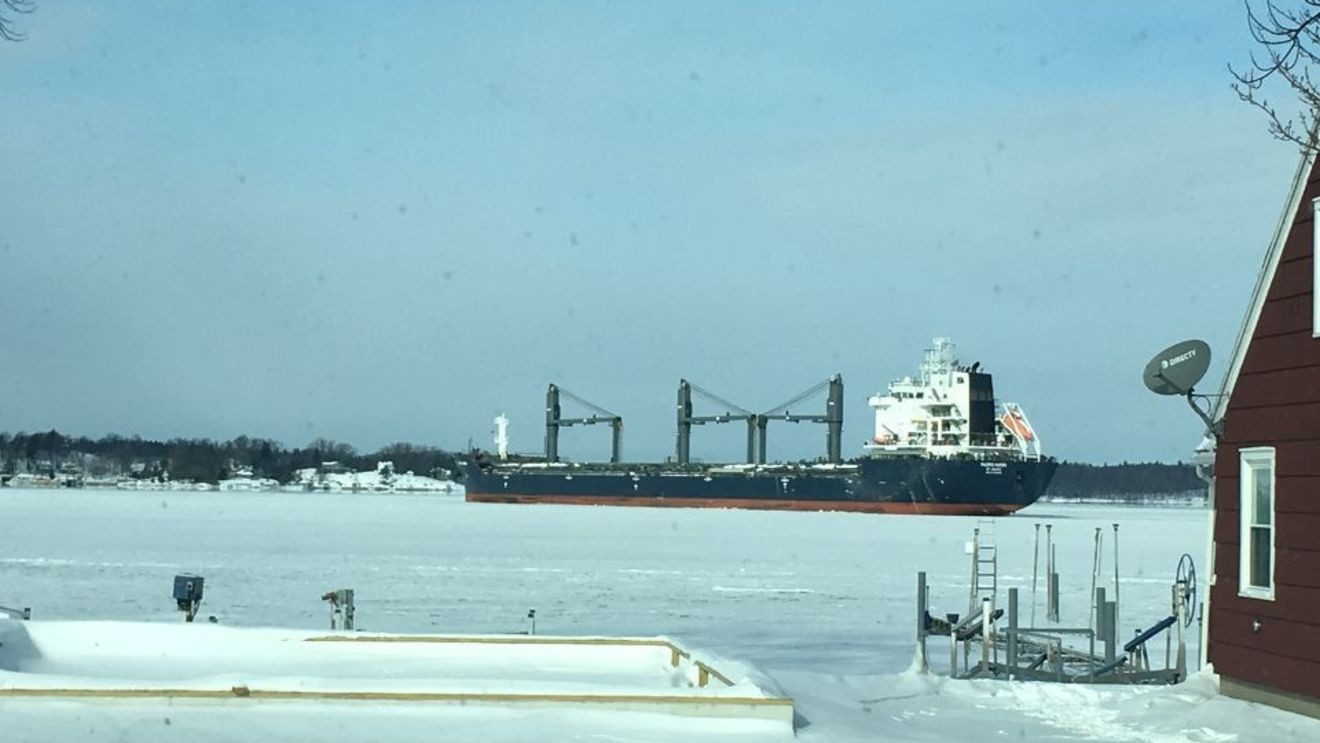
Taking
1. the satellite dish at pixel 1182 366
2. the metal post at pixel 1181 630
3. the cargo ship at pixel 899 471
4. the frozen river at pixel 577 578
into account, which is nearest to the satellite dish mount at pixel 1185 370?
the satellite dish at pixel 1182 366

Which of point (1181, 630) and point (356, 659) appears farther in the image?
point (1181, 630)

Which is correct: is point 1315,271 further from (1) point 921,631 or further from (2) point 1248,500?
(1) point 921,631

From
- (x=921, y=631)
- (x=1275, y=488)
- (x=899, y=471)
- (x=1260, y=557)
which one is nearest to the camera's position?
(x=1275, y=488)

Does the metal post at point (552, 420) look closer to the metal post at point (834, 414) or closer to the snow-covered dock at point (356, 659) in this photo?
the metal post at point (834, 414)

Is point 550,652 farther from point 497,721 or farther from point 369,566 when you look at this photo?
point 369,566

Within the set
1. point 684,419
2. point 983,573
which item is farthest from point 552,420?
point 983,573

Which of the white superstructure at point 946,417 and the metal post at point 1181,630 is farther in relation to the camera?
the white superstructure at point 946,417

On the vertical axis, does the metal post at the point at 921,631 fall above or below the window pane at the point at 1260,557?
below
